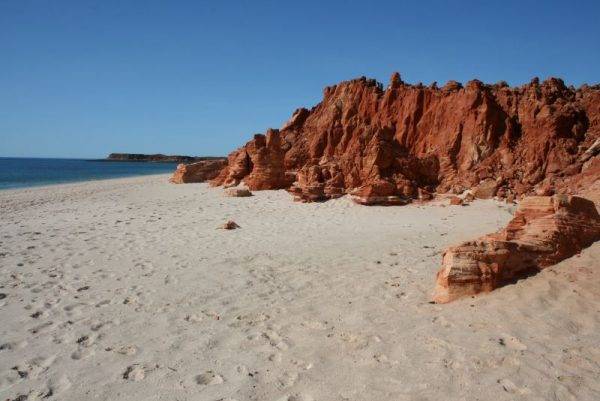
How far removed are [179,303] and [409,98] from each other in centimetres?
1727

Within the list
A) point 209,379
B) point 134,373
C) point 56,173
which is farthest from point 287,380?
point 56,173

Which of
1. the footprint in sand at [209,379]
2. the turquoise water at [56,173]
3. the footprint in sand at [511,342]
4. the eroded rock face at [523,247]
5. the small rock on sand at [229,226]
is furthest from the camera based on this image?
the turquoise water at [56,173]

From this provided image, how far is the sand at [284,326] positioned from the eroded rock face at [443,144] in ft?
24.3

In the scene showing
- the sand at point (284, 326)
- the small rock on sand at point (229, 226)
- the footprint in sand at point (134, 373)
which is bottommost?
the footprint in sand at point (134, 373)

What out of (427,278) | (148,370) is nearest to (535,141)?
(427,278)

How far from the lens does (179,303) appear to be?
5.66 meters

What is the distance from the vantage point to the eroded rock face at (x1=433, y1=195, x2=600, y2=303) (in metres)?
5.18

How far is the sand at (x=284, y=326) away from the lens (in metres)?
3.63

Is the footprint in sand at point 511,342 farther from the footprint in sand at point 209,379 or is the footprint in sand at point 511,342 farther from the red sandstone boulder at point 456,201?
the red sandstone boulder at point 456,201

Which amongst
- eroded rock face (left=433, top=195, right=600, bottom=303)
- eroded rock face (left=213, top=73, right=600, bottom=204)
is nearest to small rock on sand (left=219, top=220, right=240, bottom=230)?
eroded rock face (left=213, top=73, right=600, bottom=204)

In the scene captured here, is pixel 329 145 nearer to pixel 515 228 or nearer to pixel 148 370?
pixel 515 228

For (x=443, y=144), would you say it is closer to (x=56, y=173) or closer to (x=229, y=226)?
(x=229, y=226)

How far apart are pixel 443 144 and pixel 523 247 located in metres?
13.2

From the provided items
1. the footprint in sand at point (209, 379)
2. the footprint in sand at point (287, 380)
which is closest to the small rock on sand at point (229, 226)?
the footprint in sand at point (209, 379)
